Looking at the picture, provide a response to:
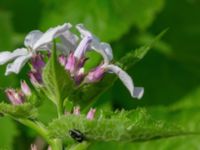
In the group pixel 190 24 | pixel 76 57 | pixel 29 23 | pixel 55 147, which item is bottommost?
pixel 55 147

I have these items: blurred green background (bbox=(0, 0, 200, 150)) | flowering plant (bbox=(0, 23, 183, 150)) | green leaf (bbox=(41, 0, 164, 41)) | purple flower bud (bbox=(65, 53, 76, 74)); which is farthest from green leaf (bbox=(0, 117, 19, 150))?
purple flower bud (bbox=(65, 53, 76, 74))

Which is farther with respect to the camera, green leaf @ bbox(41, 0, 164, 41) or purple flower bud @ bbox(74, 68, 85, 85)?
green leaf @ bbox(41, 0, 164, 41)

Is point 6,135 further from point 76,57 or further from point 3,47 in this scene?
point 76,57

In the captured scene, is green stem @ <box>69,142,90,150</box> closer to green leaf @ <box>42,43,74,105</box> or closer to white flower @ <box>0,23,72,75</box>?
green leaf @ <box>42,43,74,105</box>

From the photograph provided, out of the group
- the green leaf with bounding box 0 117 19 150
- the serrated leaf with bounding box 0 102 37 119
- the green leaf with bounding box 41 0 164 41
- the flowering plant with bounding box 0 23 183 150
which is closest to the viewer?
the flowering plant with bounding box 0 23 183 150

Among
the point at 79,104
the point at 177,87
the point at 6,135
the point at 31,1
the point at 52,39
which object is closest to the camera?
the point at 52,39

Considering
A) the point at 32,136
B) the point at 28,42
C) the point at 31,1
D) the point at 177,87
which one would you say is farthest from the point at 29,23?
the point at 28,42

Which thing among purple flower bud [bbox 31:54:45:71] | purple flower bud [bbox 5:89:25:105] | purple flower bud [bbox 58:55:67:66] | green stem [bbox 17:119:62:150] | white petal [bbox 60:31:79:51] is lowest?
green stem [bbox 17:119:62:150]
